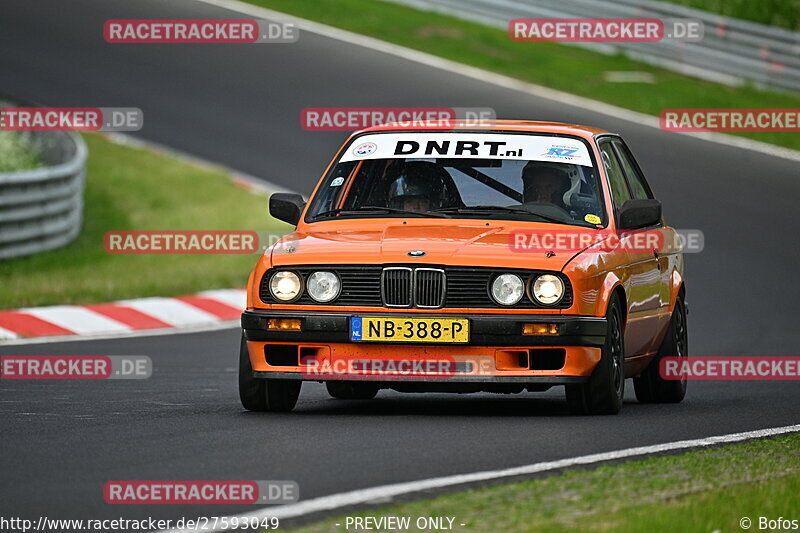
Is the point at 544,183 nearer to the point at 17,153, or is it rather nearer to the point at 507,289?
the point at 507,289

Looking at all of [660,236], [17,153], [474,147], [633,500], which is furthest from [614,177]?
[17,153]

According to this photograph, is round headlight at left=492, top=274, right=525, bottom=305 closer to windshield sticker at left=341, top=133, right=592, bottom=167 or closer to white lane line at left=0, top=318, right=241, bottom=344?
windshield sticker at left=341, top=133, right=592, bottom=167

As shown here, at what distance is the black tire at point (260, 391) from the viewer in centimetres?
949

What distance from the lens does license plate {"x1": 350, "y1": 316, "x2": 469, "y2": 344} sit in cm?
904

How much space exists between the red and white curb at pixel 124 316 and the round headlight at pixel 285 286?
565 cm

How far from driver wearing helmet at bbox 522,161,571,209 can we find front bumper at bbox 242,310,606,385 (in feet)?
4.12

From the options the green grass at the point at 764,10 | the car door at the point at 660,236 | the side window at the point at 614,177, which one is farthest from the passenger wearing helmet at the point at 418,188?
the green grass at the point at 764,10

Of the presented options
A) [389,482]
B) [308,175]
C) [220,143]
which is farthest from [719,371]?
[220,143]

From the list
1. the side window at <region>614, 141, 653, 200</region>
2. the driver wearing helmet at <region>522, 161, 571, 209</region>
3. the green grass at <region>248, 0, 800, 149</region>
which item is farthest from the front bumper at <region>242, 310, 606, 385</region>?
the green grass at <region>248, 0, 800, 149</region>

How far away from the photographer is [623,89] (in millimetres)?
27828

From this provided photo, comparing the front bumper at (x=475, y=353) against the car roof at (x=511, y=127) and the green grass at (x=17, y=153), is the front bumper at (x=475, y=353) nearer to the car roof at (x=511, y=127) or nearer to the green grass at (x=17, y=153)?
the car roof at (x=511, y=127)

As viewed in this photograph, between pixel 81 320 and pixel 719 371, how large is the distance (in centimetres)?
581

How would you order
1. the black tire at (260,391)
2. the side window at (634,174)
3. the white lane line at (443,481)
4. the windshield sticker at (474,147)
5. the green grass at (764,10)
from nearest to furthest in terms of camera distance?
the white lane line at (443,481) < the black tire at (260,391) < the windshield sticker at (474,147) < the side window at (634,174) < the green grass at (764,10)

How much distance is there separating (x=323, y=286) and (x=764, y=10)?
80.2 ft
